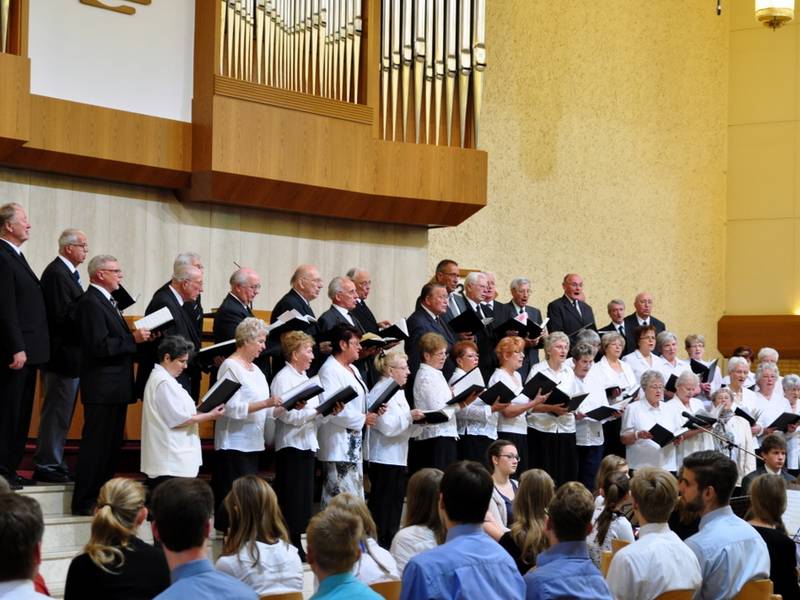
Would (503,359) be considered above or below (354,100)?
below

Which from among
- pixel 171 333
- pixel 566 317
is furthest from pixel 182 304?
pixel 566 317

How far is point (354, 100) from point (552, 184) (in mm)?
3297

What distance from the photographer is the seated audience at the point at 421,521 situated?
15.3 feet

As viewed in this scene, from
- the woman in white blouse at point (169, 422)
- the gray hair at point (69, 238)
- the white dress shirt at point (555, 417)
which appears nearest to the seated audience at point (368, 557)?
the woman in white blouse at point (169, 422)

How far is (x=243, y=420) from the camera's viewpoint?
257 inches

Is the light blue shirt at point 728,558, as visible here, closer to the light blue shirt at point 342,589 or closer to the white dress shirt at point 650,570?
the white dress shirt at point 650,570

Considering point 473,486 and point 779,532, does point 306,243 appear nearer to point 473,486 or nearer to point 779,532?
point 779,532

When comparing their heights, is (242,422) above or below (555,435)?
above

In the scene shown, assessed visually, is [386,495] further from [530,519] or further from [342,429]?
[530,519]

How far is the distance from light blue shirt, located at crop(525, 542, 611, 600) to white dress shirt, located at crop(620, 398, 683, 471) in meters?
4.90

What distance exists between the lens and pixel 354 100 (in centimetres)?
954

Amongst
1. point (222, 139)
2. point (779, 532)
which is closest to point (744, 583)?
point (779, 532)

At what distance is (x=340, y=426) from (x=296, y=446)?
30cm

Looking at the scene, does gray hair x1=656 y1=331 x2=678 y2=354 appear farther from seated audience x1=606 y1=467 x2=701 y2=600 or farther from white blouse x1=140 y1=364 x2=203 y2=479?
seated audience x1=606 y1=467 x2=701 y2=600
